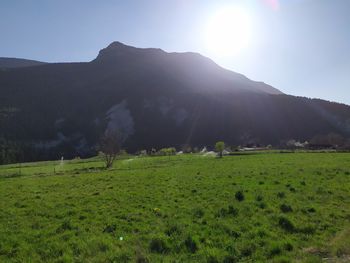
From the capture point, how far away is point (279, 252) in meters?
10.8

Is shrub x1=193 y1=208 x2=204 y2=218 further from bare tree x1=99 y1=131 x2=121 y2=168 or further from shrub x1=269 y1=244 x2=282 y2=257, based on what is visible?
bare tree x1=99 y1=131 x2=121 y2=168

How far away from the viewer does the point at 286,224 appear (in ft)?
44.7

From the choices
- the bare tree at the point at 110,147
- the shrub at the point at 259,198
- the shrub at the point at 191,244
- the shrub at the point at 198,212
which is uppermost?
the bare tree at the point at 110,147

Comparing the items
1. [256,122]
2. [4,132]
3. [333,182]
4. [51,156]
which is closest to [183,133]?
[256,122]

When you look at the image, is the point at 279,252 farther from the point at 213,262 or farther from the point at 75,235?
the point at 75,235

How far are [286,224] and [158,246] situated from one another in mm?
5214

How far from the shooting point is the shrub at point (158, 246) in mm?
11195

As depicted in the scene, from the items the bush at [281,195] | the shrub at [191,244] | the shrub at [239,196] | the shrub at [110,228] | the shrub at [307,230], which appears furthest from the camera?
the bush at [281,195]

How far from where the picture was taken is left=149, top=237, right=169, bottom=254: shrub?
11195 millimetres

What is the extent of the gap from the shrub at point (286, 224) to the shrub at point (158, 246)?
468 cm

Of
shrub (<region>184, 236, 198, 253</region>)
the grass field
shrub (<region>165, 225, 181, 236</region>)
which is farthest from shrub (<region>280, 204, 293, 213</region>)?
shrub (<region>184, 236, 198, 253</region>)

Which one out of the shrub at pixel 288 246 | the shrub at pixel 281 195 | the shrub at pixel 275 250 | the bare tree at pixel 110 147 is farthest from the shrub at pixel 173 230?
the bare tree at pixel 110 147

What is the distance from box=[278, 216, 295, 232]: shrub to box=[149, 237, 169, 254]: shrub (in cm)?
468

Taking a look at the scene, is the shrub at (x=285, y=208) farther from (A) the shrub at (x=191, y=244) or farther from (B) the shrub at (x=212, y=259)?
(B) the shrub at (x=212, y=259)
